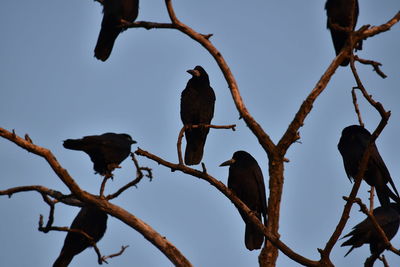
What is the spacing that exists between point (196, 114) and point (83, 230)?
7.68 feet

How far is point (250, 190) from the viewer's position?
6.93m

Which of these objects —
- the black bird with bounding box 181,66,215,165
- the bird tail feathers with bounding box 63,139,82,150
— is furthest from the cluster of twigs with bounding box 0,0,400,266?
the black bird with bounding box 181,66,215,165

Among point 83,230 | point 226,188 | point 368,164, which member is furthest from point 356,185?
point 83,230

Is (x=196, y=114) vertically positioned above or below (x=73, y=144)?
above

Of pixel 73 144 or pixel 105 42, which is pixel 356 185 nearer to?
pixel 73 144

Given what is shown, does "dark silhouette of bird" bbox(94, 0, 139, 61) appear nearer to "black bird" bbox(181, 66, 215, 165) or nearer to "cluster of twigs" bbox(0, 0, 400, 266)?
"black bird" bbox(181, 66, 215, 165)

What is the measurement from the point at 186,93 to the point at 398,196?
3.42m

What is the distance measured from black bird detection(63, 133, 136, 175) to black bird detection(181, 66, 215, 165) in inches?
47.4

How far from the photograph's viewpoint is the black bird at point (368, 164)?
603 cm

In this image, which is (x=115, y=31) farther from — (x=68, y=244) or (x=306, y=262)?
(x=306, y=262)

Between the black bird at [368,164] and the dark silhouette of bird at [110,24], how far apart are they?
296 centimetres

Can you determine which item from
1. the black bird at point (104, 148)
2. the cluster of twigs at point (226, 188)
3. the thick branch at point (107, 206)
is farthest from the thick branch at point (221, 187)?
the black bird at point (104, 148)

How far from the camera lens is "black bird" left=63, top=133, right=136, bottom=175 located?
625cm

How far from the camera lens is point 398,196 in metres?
5.85
